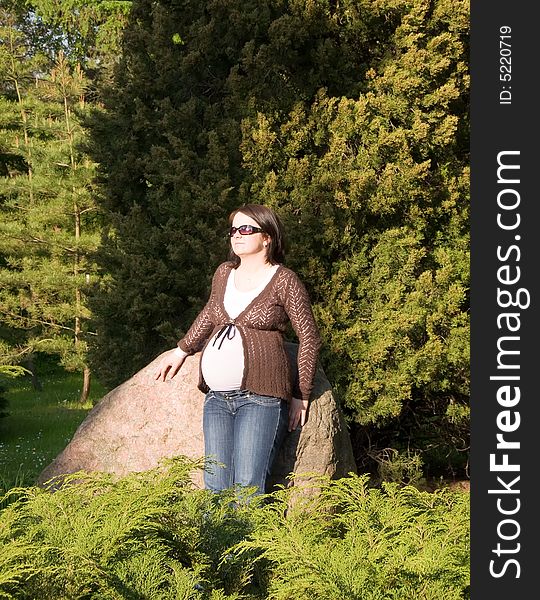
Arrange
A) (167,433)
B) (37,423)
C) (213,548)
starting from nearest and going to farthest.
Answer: (213,548), (167,433), (37,423)

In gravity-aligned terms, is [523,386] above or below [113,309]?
below

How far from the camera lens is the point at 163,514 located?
115 inches

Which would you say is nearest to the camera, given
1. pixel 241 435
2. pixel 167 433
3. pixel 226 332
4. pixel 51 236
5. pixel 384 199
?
pixel 241 435

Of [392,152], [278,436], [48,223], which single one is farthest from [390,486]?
[48,223]

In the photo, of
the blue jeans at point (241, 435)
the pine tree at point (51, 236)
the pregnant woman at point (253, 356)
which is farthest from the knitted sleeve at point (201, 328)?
the pine tree at point (51, 236)

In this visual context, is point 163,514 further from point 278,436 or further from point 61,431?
point 61,431

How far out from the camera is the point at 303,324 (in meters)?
3.90

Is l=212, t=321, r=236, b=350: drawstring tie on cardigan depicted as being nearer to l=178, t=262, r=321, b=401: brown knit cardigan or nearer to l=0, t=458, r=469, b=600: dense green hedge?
l=178, t=262, r=321, b=401: brown knit cardigan

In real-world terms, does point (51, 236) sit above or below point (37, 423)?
above

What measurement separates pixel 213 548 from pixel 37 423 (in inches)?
348

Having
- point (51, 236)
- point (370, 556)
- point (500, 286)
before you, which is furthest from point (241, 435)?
point (51, 236)

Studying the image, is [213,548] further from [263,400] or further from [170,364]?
[170,364]

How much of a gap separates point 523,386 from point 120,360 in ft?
16.8

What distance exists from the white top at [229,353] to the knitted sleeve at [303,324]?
0.47 ft
